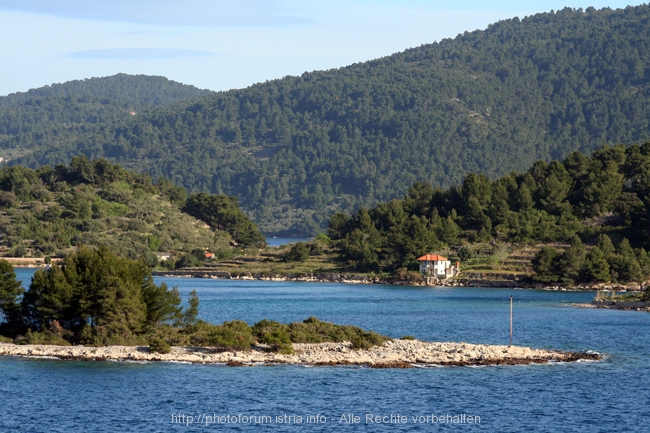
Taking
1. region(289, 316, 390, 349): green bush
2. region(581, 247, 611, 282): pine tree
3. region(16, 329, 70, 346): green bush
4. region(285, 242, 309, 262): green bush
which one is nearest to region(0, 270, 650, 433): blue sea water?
region(16, 329, 70, 346): green bush

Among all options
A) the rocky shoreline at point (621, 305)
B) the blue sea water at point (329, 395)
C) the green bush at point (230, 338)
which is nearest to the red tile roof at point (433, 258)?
the rocky shoreline at point (621, 305)

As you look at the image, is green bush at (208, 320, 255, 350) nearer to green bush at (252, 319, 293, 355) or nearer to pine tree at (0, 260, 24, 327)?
green bush at (252, 319, 293, 355)

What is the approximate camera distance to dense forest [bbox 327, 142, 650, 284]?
104500 mm

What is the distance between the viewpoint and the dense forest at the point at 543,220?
343 ft

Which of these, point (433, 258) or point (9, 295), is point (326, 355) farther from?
point (433, 258)

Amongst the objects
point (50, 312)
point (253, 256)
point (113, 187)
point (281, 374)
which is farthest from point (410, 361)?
point (113, 187)

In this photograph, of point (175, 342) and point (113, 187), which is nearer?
point (175, 342)

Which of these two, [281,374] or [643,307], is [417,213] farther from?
[281,374]

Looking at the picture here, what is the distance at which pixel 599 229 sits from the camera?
116m

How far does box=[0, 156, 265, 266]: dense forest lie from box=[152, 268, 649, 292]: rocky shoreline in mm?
7906

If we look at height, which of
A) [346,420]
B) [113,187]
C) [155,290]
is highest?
[113,187]

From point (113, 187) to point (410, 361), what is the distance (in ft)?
360

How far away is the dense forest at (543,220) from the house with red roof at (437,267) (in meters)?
2.22

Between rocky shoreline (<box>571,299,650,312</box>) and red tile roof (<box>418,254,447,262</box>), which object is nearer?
rocky shoreline (<box>571,299,650,312</box>)
